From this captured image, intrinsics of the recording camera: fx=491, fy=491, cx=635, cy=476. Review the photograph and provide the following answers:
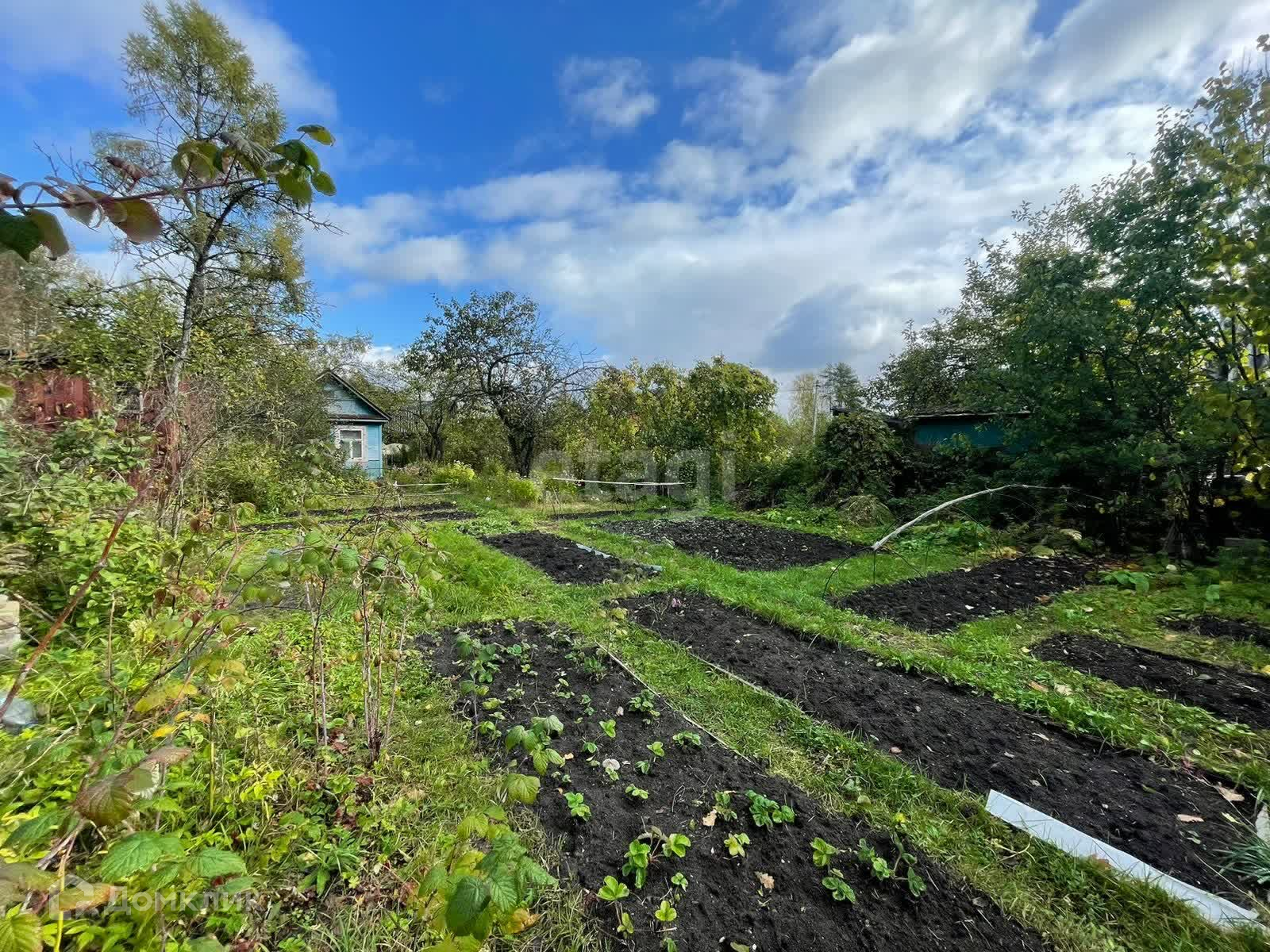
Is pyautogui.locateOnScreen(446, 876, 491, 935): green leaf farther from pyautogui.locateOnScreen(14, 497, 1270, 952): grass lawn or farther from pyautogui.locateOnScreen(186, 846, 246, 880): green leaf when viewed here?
pyautogui.locateOnScreen(14, 497, 1270, 952): grass lawn

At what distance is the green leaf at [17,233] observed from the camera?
654mm

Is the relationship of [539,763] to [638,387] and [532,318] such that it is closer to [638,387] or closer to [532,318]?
[638,387]

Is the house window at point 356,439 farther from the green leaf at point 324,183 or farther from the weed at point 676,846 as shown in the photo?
the green leaf at point 324,183

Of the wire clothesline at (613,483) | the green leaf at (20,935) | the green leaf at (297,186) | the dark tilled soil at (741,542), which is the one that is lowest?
the dark tilled soil at (741,542)

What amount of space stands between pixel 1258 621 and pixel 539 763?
5886 millimetres

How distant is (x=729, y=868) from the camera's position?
1.74m

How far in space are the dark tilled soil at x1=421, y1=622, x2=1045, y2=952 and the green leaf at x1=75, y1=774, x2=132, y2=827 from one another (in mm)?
1325

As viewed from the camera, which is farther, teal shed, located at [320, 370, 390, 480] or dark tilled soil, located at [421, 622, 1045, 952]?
teal shed, located at [320, 370, 390, 480]

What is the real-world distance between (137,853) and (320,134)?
52.4 inches

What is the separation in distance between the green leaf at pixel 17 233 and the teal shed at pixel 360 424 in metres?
17.1

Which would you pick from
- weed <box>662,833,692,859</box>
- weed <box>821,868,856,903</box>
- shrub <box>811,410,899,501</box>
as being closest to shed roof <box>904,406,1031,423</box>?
shrub <box>811,410,899,501</box>

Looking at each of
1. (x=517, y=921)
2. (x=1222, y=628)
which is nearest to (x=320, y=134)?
(x=517, y=921)

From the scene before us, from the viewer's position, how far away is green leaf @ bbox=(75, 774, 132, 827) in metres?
0.83

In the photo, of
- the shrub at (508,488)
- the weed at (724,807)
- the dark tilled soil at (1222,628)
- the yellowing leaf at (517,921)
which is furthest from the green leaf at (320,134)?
the shrub at (508,488)
